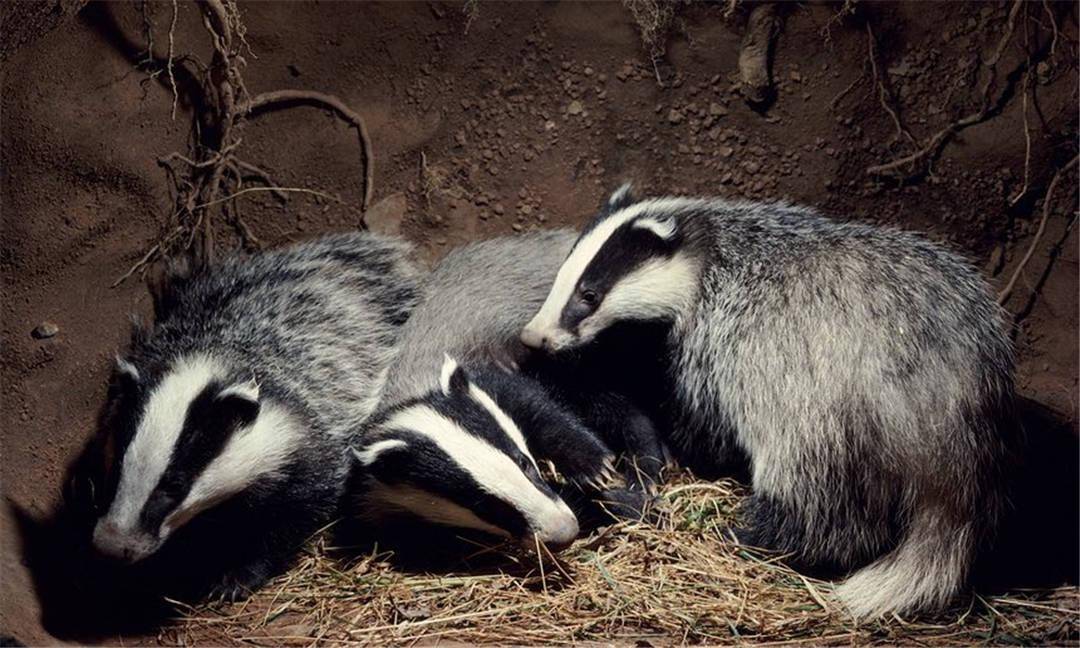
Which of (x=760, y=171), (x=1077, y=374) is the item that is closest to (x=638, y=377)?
(x=760, y=171)

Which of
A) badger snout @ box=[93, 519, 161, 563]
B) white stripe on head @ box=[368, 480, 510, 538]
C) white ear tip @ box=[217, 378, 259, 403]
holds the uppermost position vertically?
white ear tip @ box=[217, 378, 259, 403]

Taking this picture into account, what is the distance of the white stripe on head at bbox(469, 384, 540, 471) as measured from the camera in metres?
3.38

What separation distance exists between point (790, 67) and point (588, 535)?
1910 millimetres

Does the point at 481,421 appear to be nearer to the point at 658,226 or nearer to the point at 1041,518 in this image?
the point at 658,226

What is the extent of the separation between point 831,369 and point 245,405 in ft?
5.73

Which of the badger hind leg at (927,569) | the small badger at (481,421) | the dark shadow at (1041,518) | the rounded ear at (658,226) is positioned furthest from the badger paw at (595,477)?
the dark shadow at (1041,518)

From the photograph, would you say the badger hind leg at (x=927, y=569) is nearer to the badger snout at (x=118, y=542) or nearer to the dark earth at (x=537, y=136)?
the dark earth at (x=537, y=136)

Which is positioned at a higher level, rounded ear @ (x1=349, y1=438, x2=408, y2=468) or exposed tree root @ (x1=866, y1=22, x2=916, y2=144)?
exposed tree root @ (x1=866, y1=22, x2=916, y2=144)

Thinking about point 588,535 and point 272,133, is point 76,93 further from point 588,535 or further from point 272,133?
point 588,535

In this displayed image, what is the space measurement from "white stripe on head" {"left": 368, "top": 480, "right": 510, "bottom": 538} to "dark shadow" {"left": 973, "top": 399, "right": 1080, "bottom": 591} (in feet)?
5.01

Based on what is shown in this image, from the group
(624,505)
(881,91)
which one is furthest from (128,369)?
(881,91)

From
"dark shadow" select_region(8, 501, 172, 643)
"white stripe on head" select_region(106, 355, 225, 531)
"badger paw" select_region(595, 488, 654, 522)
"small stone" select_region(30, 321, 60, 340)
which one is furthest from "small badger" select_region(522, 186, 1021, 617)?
"small stone" select_region(30, 321, 60, 340)

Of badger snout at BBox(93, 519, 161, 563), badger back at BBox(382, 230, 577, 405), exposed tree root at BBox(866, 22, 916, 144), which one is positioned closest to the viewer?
badger snout at BBox(93, 519, 161, 563)

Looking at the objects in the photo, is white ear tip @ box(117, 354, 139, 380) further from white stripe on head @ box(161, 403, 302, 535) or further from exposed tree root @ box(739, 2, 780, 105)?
exposed tree root @ box(739, 2, 780, 105)
